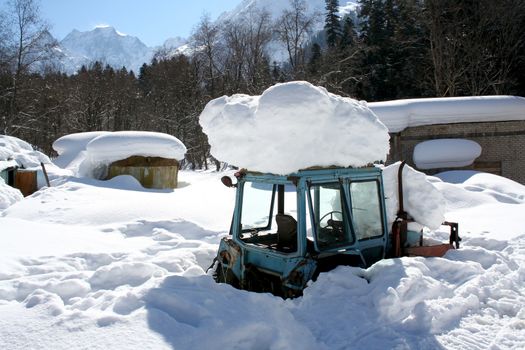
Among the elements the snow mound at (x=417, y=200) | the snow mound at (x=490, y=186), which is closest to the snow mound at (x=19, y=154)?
the snow mound at (x=417, y=200)

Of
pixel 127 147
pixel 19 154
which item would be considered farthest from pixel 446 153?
pixel 19 154

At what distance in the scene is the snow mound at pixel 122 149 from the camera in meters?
16.9

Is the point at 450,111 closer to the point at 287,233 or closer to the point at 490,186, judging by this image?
the point at 490,186

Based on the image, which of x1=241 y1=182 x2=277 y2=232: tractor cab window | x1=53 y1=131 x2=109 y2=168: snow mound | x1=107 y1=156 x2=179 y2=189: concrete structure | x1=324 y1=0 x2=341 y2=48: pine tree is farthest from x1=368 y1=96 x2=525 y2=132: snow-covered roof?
x1=324 y1=0 x2=341 y2=48: pine tree

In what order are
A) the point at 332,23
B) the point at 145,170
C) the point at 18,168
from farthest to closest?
the point at 332,23 < the point at 145,170 < the point at 18,168

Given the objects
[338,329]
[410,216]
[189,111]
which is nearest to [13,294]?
[338,329]

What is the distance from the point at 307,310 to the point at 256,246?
105 centimetres

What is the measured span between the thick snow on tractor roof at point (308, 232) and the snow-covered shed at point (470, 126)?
13094 mm

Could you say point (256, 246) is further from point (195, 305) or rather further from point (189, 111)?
point (189, 111)

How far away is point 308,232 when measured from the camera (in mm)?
4840

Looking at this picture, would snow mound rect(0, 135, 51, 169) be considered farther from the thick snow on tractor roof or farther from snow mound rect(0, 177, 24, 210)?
the thick snow on tractor roof

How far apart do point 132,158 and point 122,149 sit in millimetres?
501

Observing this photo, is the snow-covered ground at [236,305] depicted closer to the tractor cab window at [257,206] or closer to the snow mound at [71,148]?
the tractor cab window at [257,206]

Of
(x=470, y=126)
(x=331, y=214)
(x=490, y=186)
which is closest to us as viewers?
(x=331, y=214)
